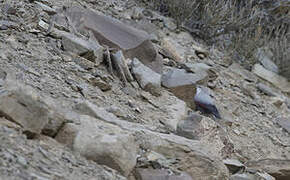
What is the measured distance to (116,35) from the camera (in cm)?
368

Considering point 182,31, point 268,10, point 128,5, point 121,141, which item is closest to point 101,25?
point 128,5

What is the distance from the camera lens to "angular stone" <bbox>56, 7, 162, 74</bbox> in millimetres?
3539

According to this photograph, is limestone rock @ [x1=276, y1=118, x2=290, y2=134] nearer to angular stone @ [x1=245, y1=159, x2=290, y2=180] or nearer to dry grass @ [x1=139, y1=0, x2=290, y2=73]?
dry grass @ [x1=139, y1=0, x2=290, y2=73]

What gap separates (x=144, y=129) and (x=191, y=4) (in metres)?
3.02

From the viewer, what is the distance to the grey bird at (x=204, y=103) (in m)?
3.57

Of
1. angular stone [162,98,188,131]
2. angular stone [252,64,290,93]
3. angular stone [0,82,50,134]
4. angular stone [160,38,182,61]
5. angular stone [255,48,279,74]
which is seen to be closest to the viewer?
angular stone [0,82,50,134]

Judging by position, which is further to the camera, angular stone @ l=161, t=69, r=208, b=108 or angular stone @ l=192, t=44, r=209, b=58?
angular stone @ l=192, t=44, r=209, b=58

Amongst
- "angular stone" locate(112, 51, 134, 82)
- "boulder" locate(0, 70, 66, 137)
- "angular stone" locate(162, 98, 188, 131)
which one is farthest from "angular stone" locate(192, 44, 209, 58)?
"boulder" locate(0, 70, 66, 137)

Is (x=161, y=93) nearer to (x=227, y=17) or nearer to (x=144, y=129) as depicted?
(x=144, y=129)

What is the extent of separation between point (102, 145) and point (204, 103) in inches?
75.0

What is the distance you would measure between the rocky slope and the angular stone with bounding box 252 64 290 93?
1 cm

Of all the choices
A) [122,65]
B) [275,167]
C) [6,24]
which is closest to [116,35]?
[122,65]

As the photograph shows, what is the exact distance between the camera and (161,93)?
340cm

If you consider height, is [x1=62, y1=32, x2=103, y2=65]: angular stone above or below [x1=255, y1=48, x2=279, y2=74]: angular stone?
above
